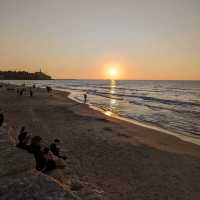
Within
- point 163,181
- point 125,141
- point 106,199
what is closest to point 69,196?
point 106,199

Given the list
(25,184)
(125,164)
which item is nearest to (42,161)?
(25,184)

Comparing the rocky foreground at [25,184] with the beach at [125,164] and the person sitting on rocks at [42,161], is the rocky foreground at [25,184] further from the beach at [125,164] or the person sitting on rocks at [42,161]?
the person sitting on rocks at [42,161]

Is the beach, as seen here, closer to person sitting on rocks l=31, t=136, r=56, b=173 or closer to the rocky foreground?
person sitting on rocks l=31, t=136, r=56, b=173

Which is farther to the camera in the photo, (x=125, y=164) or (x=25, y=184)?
(x=125, y=164)

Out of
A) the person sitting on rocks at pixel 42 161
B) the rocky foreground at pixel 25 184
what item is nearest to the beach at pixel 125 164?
the person sitting on rocks at pixel 42 161

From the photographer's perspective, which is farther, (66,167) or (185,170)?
(185,170)

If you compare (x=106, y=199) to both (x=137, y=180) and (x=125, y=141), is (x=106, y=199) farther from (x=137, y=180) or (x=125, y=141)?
(x=125, y=141)

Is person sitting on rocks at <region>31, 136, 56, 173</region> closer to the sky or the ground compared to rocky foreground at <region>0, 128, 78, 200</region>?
closer to the ground

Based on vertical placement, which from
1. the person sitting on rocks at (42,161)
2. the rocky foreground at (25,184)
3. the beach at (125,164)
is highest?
the rocky foreground at (25,184)

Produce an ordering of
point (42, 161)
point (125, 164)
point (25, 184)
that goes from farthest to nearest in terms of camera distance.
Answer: point (125, 164) < point (42, 161) < point (25, 184)

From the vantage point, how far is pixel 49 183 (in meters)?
5.84

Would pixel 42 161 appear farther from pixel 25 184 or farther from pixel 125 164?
pixel 125 164

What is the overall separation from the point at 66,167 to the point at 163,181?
415 cm

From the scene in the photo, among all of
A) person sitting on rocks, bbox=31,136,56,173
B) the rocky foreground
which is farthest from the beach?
the rocky foreground
